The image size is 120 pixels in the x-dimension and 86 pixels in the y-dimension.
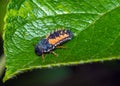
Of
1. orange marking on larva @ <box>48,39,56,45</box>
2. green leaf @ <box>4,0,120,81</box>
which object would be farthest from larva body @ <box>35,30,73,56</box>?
green leaf @ <box>4,0,120,81</box>

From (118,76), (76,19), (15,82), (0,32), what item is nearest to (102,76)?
(118,76)

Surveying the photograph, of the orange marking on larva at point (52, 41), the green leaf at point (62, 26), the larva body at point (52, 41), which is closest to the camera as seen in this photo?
the green leaf at point (62, 26)

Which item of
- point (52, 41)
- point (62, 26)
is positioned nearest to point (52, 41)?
point (52, 41)

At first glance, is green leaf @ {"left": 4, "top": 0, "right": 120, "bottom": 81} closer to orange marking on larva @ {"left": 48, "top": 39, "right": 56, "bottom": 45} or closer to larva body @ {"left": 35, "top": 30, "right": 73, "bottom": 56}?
larva body @ {"left": 35, "top": 30, "right": 73, "bottom": 56}

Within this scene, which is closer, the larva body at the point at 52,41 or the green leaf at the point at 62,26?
the green leaf at the point at 62,26

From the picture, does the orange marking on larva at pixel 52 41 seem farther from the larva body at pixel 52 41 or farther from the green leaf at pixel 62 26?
the green leaf at pixel 62 26

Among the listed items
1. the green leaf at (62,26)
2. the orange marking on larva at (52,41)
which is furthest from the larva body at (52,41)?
the green leaf at (62,26)

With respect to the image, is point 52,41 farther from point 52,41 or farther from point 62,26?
point 62,26

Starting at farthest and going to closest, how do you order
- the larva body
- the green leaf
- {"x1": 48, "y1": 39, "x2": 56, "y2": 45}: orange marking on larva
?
{"x1": 48, "y1": 39, "x2": 56, "y2": 45}: orange marking on larva, the larva body, the green leaf

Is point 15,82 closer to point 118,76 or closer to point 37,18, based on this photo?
point 118,76
